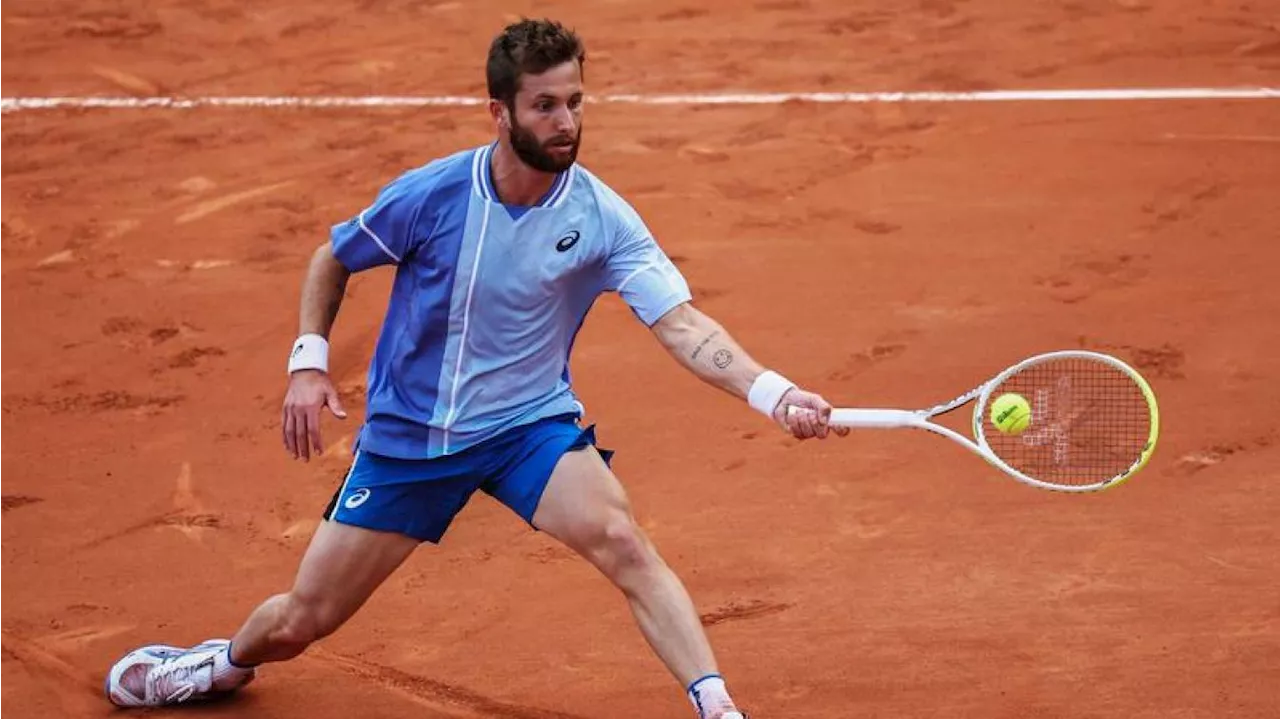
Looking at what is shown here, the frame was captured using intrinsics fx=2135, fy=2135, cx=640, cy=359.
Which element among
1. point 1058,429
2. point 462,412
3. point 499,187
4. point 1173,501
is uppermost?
point 499,187

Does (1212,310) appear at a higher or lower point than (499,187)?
lower

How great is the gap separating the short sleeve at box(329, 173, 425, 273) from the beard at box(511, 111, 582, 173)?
1.04 ft

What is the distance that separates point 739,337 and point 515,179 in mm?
3751

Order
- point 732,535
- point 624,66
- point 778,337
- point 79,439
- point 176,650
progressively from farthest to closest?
point 624,66 → point 778,337 → point 79,439 → point 732,535 → point 176,650

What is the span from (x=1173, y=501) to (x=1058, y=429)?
1400 mm

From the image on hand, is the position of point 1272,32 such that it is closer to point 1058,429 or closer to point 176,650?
point 1058,429

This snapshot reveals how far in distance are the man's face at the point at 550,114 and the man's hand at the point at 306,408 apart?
86cm

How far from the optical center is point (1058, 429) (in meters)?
6.85

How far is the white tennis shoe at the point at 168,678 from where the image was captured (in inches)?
261

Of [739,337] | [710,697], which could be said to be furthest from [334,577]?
[739,337]

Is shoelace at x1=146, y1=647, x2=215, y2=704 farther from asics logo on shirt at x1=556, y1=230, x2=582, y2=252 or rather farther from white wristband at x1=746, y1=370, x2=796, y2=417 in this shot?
white wristband at x1=746, y1=370, x2=796, y2=417

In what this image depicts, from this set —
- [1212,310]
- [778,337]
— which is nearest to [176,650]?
[778,337]

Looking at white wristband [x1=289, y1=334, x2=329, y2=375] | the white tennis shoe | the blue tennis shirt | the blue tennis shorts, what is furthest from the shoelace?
white wristband [x1=289, y1=334, x2=329, y2=375]

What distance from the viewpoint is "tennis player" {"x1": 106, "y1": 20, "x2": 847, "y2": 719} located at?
5.85 metres
